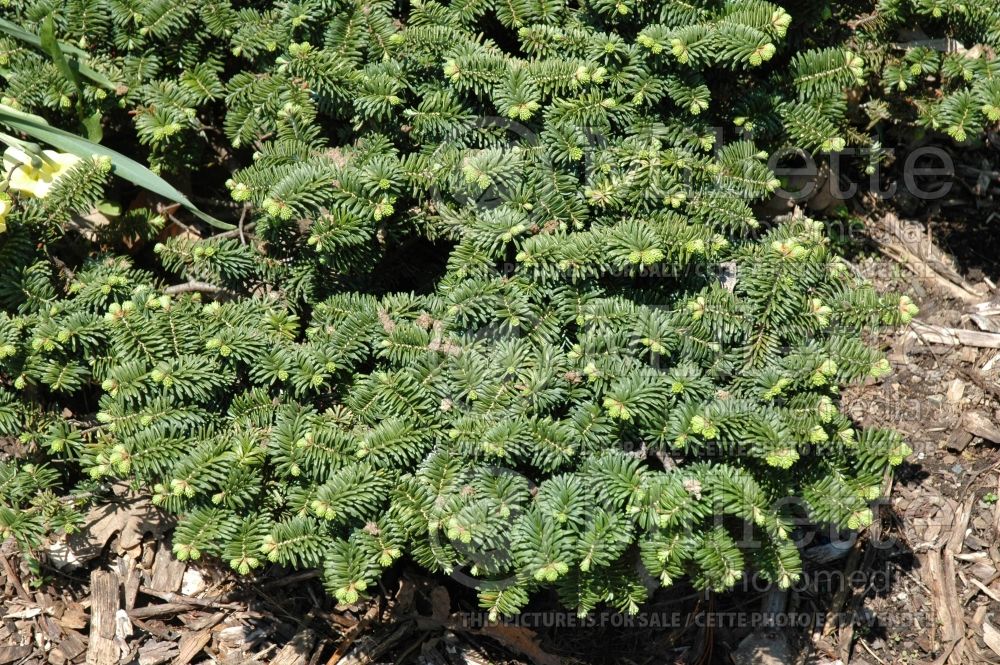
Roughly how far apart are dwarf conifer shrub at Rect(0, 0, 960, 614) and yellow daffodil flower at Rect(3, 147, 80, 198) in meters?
0.01

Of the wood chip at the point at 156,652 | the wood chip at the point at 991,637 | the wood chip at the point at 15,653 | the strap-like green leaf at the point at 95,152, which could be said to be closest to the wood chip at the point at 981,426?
the wood chip at the point at 991,637

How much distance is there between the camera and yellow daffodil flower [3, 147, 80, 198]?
249 cm

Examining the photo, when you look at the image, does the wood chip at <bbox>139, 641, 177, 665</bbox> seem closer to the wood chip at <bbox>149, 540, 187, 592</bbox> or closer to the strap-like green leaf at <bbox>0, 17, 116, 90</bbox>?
the wood chip at <bbox>149, 540, 187, 592</bbox>

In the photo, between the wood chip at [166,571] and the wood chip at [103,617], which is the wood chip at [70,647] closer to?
the wood chip at [103,617]

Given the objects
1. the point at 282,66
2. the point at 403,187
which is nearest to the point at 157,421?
the point at 403,187

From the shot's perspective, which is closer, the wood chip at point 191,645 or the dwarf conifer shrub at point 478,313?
the dwarf conifer shrub at point 478,313

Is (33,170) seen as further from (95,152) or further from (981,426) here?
(981,426)

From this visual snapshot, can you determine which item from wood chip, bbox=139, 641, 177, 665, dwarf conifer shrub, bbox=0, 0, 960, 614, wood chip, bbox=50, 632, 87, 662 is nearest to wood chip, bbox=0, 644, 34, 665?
wood chip, bbox=50, 632, 87, 662

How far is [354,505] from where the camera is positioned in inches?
90.4

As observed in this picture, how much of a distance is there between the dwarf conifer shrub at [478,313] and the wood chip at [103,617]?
19.4 inches

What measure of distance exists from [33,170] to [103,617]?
1.58 m

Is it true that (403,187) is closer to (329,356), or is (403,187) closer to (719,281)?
(329,356)

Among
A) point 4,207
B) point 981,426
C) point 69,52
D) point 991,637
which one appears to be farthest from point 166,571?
point 981,426

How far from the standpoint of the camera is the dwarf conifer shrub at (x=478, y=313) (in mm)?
2293
